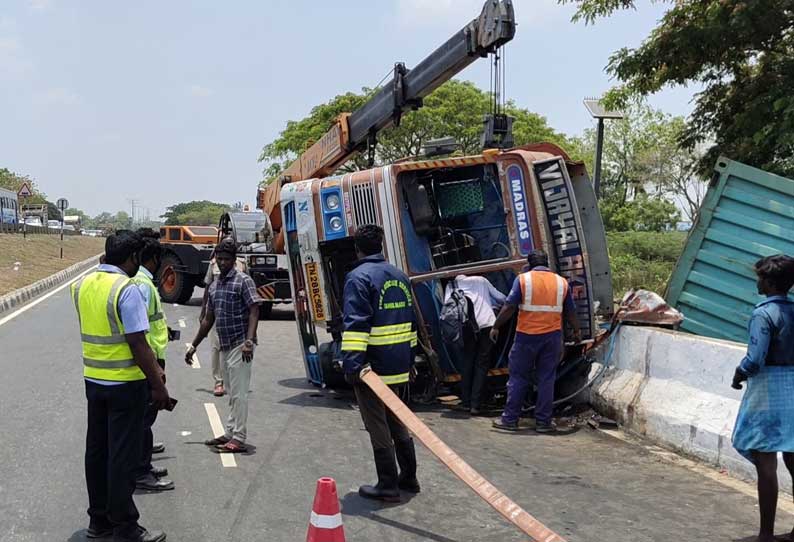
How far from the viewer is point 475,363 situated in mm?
8312

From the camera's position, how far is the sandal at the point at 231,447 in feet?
21.5

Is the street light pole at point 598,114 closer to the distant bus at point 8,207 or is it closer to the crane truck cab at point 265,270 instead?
the crane truck cab at point 265,270

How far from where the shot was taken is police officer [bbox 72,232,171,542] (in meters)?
4.47

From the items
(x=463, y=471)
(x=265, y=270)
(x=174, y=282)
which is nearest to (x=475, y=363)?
(x=463, y=471)

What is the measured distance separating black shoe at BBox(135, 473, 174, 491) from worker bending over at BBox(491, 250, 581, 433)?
3284 mm

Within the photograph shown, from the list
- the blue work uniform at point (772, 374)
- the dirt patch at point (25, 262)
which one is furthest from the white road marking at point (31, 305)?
the blue work uniform at point (772, 374)

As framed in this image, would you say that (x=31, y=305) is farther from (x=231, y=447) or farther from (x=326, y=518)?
(x=326, y=518)

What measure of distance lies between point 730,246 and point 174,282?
14.8 meters

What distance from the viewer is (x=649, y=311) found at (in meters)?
8.06

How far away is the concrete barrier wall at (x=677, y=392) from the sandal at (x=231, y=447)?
3.52 metres

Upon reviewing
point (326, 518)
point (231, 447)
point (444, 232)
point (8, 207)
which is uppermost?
point (8, 207)

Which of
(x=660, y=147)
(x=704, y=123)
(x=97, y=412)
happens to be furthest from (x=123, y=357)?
(x=660, y=147)

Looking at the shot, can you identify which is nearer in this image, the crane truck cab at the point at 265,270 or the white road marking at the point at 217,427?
the white road marking at the point at 217,427

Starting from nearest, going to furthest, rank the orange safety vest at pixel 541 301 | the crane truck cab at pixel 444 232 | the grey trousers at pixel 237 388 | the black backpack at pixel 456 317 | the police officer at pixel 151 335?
the police officer at pixel 151 335 < the grey trousers at pixel 237 388 < the orange safety vest at pixel 541 301 < the black backpack at pixel 456 317 < the crane truck cab at pixel 444 232
